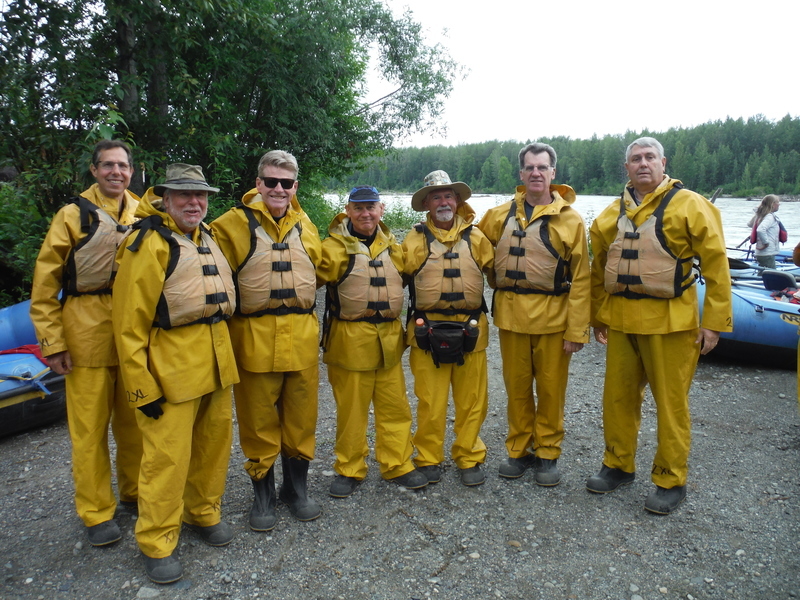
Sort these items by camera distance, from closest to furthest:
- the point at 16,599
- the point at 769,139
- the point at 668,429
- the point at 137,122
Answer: the point at 16,599 → the point at 668,429 → the point at 137,122 → the point at 769,139

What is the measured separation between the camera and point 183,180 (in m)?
2.98

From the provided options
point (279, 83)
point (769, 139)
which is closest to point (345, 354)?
point (279, 83)

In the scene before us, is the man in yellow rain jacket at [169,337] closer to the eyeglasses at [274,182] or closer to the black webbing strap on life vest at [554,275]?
the eyeglasses at [274,182]

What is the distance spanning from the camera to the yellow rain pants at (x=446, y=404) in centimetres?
396

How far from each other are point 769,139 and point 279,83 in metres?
50.2

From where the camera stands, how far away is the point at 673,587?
2887mm

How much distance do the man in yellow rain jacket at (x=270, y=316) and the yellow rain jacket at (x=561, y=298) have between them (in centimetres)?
137

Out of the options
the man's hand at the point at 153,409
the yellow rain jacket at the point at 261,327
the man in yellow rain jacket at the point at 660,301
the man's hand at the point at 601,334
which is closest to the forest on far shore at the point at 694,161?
the man's hand at the point at 601,334

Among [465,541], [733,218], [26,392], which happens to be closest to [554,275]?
[465,541]

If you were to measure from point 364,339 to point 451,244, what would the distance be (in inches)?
34.3

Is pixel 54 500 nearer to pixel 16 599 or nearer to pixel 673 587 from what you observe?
pixel 16 599

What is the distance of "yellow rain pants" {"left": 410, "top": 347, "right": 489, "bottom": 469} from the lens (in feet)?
13.0

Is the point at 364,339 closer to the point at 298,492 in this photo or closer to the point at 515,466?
the point at 298,492

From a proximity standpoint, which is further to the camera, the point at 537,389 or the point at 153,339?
the point at 537,389
